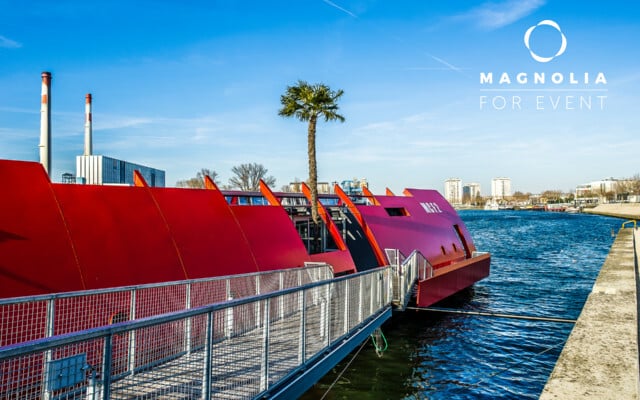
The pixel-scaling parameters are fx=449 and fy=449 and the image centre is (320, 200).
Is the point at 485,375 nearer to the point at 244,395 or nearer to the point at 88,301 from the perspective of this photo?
the point at 244,395

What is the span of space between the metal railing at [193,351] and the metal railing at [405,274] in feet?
6.93

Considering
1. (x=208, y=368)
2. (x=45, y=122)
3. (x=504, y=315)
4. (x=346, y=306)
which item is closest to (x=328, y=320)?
(x=346, y=306)

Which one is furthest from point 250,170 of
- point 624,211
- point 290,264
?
point 624,211

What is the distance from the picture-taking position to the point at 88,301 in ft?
24.9

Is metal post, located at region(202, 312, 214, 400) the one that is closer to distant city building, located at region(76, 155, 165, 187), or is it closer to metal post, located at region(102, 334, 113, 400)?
metal post, located at region(102, 334, 113, 400)

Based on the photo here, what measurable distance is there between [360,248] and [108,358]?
49.8 feet

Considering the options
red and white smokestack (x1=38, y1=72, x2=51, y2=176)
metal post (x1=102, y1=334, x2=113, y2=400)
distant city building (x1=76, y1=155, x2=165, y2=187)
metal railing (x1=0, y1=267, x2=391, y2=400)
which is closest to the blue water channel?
metal railing (x1=0, y1=267, x2=391, y2=400)

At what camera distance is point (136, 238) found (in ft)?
31.8

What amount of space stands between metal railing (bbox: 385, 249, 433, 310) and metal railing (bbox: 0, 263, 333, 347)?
404 cm

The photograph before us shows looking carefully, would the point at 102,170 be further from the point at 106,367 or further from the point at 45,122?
the point at 106,367

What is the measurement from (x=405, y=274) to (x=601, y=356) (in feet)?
25.1

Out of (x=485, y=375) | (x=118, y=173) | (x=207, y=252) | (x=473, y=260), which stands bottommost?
(x=485, y=375)

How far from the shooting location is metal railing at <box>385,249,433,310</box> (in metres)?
13.4

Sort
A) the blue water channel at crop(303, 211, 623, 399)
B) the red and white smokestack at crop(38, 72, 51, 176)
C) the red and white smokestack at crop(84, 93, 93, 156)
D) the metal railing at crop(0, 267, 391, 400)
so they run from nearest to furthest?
the metal railing at crop(0, 267, 391, 400), the blue water channel at crop(303, 211, 623, 399), the red and white smokestack at crop(38, 72, 51, 176), the red and white smokestack at crop(84, 93, 93, 156)
